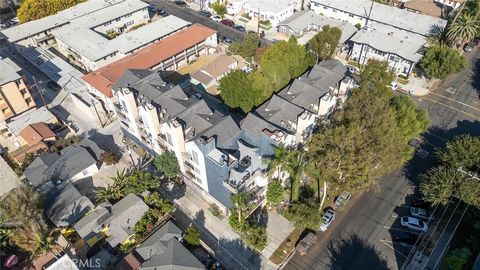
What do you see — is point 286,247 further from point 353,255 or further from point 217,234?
point 217,234

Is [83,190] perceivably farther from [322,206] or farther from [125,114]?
[322,206]

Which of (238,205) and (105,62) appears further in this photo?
(105,62)

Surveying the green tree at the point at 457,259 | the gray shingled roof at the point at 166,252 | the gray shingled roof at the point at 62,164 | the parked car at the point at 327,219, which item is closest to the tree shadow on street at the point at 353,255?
the parked car at the point at 327,219

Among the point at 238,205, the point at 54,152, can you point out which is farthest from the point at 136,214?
the point at 54,152

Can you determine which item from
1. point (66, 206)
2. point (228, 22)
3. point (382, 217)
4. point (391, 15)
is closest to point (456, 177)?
point (382, 217)

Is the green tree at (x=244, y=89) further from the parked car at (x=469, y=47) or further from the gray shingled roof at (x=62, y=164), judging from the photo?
the parked car at (x=469, y=47)

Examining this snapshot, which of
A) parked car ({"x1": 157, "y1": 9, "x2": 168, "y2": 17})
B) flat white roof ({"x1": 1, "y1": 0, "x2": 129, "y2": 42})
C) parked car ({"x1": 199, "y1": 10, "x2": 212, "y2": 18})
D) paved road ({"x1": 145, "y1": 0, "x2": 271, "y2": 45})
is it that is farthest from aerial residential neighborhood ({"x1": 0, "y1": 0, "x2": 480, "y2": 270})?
parked car ({"x1": 157, "y1": 9, "x2": 168, "y2": 17})
